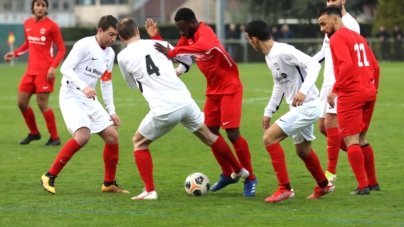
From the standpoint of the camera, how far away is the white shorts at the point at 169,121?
26.0 feet

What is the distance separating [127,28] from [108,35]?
0.70 meters

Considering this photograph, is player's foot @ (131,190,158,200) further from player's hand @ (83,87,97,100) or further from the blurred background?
the blurred background

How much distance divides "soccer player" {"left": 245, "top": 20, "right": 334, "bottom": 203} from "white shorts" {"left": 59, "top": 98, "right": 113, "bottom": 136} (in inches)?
73.6

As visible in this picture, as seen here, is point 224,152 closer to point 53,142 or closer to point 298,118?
point 298,118

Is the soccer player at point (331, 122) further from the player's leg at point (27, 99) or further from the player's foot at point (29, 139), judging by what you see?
the player's foot at point (29, 139)

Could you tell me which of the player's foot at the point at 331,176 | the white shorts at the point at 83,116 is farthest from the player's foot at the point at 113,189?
the player's foot at the point at 331,176

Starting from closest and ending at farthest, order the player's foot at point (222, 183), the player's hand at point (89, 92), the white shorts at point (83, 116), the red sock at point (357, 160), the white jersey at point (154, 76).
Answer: the white jersey at point (154, 76)
the red sock at point (357, 160)
the player's hand at point (89, 92)
the white shorts at point (83, 116)
the player's foot at point (222, 183)

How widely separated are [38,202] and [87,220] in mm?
1112

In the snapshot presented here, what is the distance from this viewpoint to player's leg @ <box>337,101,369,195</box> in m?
7.99

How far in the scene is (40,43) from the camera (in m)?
13.0

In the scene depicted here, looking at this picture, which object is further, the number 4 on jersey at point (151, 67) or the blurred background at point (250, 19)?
the blurred background at point (250, 19)

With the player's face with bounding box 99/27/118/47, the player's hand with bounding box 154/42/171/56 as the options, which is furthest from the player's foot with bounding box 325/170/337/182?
the player's face with bounding box 99/27/118/47

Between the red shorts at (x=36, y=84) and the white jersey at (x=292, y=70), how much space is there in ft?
18.5

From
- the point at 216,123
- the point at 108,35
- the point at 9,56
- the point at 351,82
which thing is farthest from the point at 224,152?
the point at 9,56
